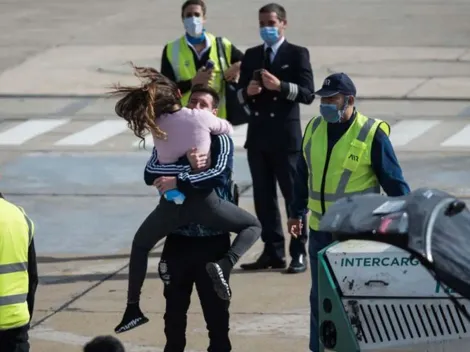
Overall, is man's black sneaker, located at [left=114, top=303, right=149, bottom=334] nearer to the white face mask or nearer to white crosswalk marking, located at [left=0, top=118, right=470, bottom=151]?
the white face mask

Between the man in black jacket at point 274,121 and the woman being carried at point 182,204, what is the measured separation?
282 centimetres

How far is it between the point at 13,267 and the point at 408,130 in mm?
10198

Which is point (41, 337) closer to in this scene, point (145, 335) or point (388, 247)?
point (145, 335)

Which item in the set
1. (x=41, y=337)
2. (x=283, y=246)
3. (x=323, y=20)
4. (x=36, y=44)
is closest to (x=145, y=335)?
(x=41, y=337)

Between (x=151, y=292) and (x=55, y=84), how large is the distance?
964 cm

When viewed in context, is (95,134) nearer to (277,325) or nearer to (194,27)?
(194,27)

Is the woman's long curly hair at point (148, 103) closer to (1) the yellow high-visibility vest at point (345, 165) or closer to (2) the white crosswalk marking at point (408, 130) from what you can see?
(1) the yellow high-visibility vest at point (345, 165)

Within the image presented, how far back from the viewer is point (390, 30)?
23875mm

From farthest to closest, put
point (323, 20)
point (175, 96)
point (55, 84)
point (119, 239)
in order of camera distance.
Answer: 1. point (323, 20)
2. point (55, 84)
3. point (119, 239)
4. point (175, 96)

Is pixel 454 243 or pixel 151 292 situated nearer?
pixel 454 243

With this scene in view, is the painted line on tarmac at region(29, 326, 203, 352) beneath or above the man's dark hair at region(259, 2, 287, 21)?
beneath

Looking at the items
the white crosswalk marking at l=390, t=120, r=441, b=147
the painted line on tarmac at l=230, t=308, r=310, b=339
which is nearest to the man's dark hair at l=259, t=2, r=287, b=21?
the painted line on tarmac at l=230, t=308, r=310, b=339

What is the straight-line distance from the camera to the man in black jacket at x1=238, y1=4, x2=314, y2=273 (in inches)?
432

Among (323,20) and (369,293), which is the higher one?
(369,293)
